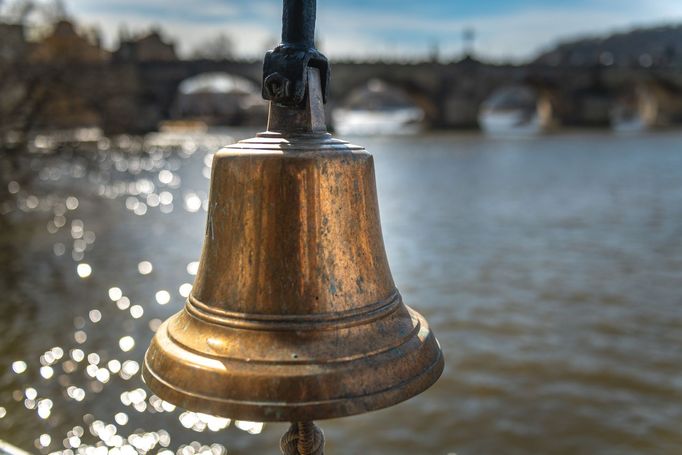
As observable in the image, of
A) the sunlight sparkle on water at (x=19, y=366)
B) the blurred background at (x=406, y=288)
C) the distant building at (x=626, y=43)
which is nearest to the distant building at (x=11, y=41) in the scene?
the blurred background at (x=406, y=288)

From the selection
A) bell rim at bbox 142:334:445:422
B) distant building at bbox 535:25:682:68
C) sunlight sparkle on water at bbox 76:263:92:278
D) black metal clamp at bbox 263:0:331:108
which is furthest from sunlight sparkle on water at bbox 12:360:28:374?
distant building at bbox 535:25:682:68

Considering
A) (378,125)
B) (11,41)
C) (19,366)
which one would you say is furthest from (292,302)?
(378,125)

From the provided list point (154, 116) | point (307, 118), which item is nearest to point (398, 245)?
point (307, 118)

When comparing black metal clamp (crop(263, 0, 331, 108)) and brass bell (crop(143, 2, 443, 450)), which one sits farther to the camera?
black metal clamp (crop(263, 0, 331, 108))

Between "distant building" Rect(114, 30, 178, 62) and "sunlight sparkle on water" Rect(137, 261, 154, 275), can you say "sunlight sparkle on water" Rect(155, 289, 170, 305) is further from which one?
"distant building" Rect(114, 30, 178, 62)

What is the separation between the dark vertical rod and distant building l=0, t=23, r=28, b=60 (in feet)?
39.7

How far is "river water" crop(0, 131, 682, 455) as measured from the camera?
5816 mm

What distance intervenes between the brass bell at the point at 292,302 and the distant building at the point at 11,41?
39.9ft

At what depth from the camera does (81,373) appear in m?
6.99

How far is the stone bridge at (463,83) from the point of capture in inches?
2080

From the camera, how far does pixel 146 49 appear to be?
221 ft

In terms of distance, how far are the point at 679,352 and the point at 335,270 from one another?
23.6 feet

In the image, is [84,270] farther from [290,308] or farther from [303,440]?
[290,308]

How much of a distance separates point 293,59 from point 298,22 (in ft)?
0.35
